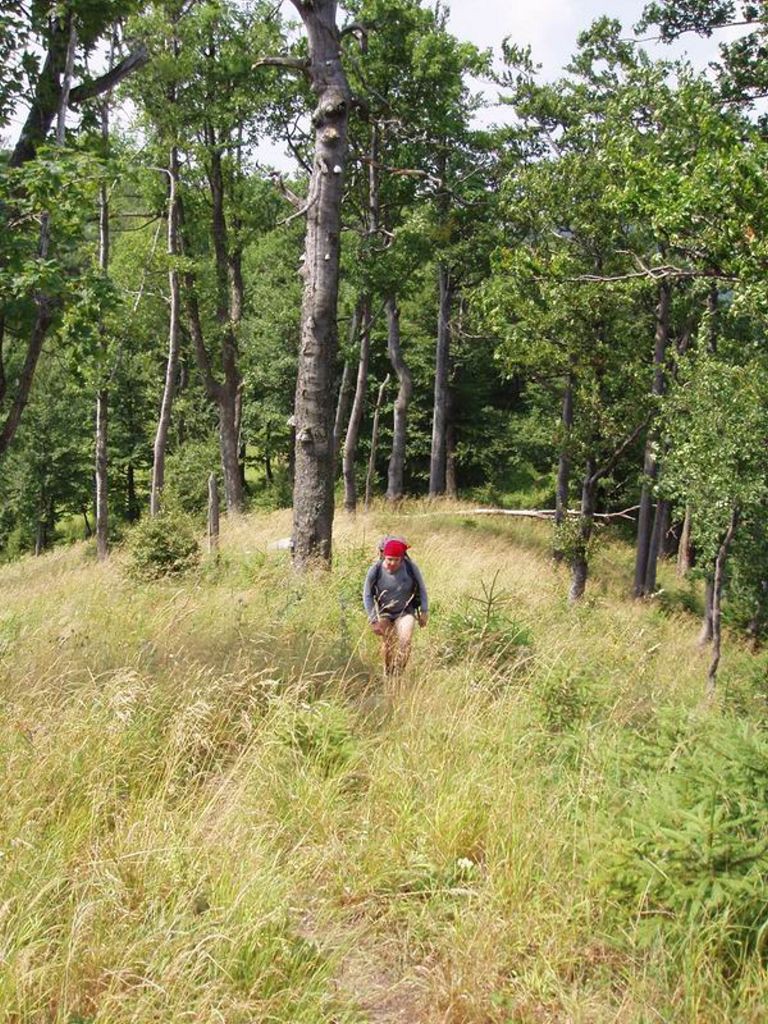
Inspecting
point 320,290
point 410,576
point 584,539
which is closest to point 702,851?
point 410,576

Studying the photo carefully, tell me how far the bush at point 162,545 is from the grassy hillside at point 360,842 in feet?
14.8

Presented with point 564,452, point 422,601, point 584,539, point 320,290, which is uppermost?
point 320,290

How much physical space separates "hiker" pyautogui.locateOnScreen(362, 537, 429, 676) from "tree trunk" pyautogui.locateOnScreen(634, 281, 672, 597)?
1066 cm

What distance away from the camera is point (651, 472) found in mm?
19812

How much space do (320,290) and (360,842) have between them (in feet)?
21.4

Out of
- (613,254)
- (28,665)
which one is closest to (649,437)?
(613,254)

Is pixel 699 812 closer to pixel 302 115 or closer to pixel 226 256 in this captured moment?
pixel 302 115

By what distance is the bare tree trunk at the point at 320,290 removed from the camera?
8.33 metres

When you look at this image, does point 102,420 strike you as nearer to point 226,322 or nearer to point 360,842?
point 226,322

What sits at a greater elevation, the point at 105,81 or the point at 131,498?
the point at 105,81

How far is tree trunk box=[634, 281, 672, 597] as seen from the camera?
1748cm

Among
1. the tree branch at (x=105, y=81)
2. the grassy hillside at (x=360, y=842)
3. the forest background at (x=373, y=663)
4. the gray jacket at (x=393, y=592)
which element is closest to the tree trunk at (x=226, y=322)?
the forest background at (x=373, y=663)

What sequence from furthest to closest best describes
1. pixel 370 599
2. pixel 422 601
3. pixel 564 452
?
pixel 564 452 < pixel 422 601 < pixel 370 599

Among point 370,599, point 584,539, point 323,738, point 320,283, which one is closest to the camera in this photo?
point 323,738
